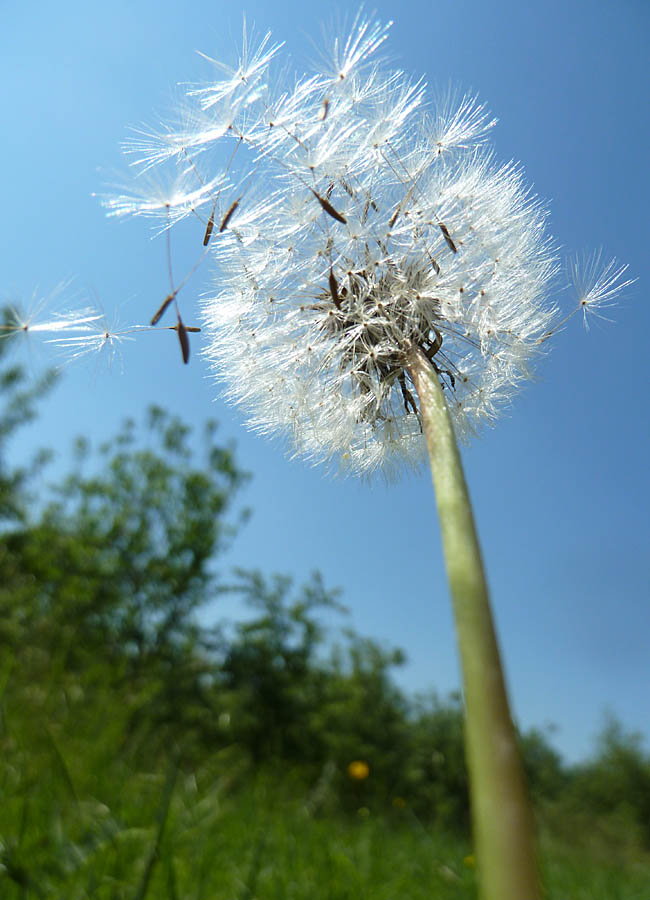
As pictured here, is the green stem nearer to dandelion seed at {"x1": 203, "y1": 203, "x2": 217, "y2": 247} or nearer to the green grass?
the green grass

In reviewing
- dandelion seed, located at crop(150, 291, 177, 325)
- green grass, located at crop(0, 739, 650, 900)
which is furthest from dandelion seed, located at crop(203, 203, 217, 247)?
green grass, located at crop(0, 739, 650, 900)

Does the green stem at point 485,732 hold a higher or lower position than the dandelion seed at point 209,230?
lower

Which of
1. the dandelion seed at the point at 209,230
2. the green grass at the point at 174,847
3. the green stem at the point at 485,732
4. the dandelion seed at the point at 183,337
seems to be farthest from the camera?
the dandelion seed at the point at 209,230

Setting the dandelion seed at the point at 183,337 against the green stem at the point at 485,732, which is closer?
the green stem at the point at 485,732

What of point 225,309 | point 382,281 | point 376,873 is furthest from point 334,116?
point 376,873

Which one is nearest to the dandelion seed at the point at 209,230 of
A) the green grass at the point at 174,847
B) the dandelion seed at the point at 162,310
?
the dandelion seed at the point at 162,310

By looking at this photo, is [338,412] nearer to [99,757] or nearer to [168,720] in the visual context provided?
[99,757]

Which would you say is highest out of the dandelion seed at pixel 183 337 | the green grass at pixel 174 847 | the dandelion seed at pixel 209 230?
the dandelion seed at pixel 209 230

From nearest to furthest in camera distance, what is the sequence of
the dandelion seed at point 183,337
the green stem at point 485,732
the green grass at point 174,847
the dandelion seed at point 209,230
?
1. the green stem at point 485,732
2. the green grass at point 174,847
3. the dandelion seed at point 183,337
4. the dandelion seed at point 209,230

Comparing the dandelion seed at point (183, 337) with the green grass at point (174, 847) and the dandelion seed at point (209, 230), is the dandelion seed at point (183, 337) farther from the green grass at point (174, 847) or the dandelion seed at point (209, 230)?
the green grass at point (174, 847)
